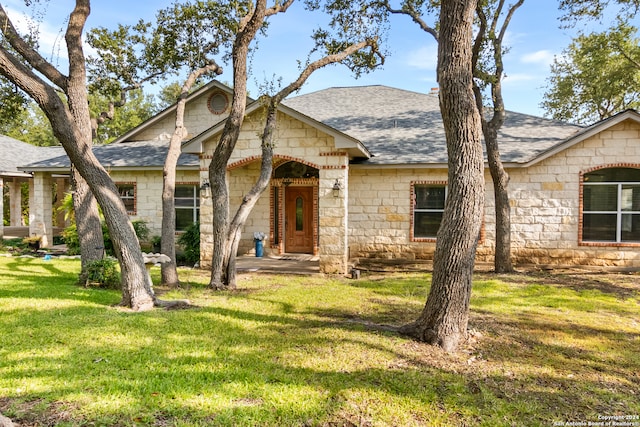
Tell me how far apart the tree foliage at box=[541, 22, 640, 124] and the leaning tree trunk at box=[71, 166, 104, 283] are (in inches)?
739

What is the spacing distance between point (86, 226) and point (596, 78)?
25.5 meters

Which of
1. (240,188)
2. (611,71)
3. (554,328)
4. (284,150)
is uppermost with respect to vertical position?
(611,71)

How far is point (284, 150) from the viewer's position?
33.8ft

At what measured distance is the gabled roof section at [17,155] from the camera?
1667 cm

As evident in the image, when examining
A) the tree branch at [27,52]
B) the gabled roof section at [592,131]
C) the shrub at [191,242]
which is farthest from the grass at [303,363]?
the shrub at [191,242]

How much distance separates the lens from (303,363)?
173 inches

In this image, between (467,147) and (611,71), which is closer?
(467,147)

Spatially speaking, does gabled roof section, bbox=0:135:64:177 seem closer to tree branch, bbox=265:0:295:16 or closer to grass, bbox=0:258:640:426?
grass, bbox=0:258:640:426

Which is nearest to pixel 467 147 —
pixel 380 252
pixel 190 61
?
pixel 380 252

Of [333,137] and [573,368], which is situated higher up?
[333,137]

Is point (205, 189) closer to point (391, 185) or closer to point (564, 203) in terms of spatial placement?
point (391, 185)

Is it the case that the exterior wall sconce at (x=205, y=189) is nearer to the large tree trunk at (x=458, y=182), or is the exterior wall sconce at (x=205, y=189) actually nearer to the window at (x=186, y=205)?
the window at (x=186, y=205)

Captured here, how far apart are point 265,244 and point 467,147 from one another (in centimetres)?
931

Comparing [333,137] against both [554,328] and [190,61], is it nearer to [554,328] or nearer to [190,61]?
[190,61]
